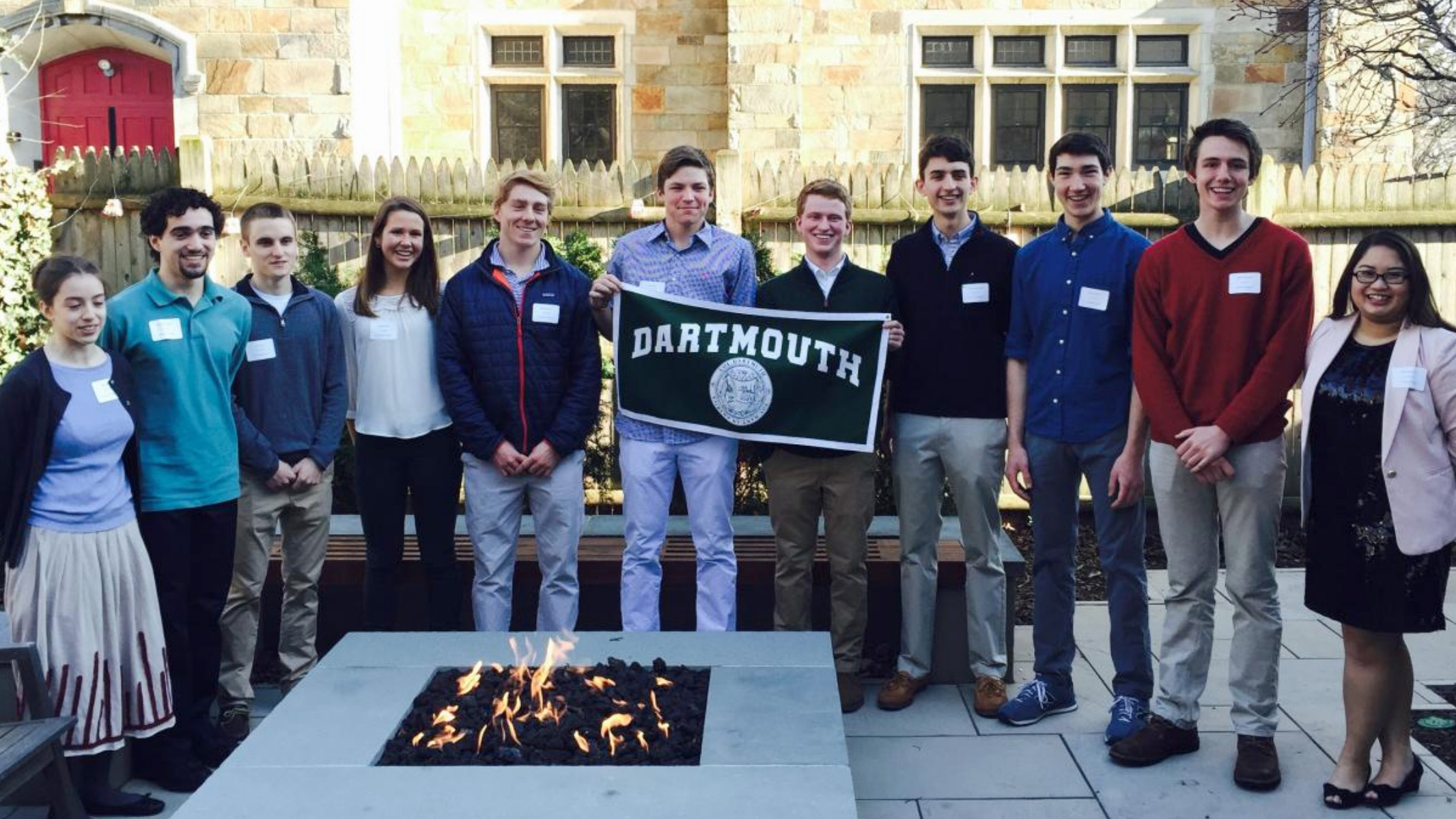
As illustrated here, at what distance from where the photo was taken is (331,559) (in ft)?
20.1

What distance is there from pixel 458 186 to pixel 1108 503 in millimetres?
6192

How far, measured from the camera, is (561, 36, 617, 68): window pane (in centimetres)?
1487

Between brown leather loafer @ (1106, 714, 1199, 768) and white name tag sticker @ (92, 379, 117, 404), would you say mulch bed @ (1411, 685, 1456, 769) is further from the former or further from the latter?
white name tag sticker @ (92, 379, 117, 404)

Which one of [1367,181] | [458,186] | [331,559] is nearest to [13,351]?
[458,186]

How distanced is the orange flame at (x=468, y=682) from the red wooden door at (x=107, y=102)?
11764mm

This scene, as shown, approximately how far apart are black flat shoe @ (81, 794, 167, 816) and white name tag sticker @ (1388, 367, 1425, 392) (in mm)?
4477

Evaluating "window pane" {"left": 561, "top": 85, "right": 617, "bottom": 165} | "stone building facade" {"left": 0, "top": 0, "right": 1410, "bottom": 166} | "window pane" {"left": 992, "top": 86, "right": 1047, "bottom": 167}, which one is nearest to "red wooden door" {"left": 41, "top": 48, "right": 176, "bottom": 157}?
"stone building facade" {"left": 0, "top": 0, "right": 1410, "bottom": 166}

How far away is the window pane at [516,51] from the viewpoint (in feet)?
49.0

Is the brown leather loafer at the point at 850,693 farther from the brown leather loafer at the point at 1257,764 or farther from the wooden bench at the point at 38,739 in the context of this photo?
the wooden bench at the point at 38,739

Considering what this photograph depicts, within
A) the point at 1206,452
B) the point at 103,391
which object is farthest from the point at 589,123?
the point at 1206,452

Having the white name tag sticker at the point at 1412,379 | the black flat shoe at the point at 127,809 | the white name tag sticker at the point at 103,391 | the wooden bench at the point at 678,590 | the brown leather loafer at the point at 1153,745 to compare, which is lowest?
the black flat shoe at the point at 127,809

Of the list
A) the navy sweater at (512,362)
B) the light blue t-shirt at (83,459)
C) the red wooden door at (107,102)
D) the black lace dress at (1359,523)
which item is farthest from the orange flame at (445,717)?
the red wooden door at (107,102)

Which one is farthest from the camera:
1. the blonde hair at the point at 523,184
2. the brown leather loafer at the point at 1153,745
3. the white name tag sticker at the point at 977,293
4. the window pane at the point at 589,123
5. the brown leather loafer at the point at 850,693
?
the window pane at the point at 589,123

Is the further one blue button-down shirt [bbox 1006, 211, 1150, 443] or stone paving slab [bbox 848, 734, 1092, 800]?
blue button-down shirt [bbox 1006, 211, 1150, 443]
